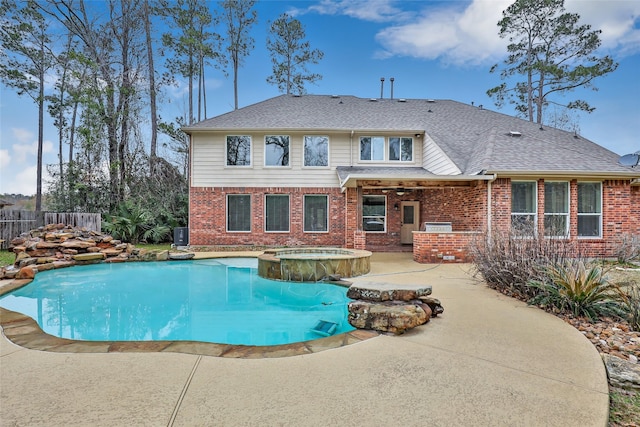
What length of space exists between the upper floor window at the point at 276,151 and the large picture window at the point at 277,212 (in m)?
1.40

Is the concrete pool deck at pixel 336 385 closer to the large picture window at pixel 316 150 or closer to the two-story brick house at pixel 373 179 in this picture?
the two-story brick house at pixel 373 179

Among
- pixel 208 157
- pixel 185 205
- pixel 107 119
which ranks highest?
pixel 107 119

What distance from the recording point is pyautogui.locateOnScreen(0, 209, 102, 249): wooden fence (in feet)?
42.1

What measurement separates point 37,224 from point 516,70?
87.3 ft

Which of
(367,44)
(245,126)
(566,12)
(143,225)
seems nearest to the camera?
(245,126)

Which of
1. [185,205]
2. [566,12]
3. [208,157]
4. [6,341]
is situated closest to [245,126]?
[208,157]

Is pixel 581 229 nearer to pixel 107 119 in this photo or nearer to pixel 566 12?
pixel 566 12

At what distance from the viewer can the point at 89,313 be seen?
214 inches

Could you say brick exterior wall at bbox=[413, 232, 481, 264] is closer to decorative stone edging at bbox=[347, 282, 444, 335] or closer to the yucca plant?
the yucca plant

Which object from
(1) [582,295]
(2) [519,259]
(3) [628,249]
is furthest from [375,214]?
(1) [582,295]

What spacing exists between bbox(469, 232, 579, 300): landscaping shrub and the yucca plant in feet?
0.87

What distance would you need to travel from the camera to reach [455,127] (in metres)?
14.5

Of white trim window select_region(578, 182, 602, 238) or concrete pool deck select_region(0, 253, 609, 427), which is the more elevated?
white trim window select_region(578, 182, 602, 238)

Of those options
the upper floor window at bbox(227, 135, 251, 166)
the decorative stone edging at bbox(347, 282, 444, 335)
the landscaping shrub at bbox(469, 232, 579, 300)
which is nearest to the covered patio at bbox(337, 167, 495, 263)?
the landscaping shrub at bbox(469, 232, 579, 300)
